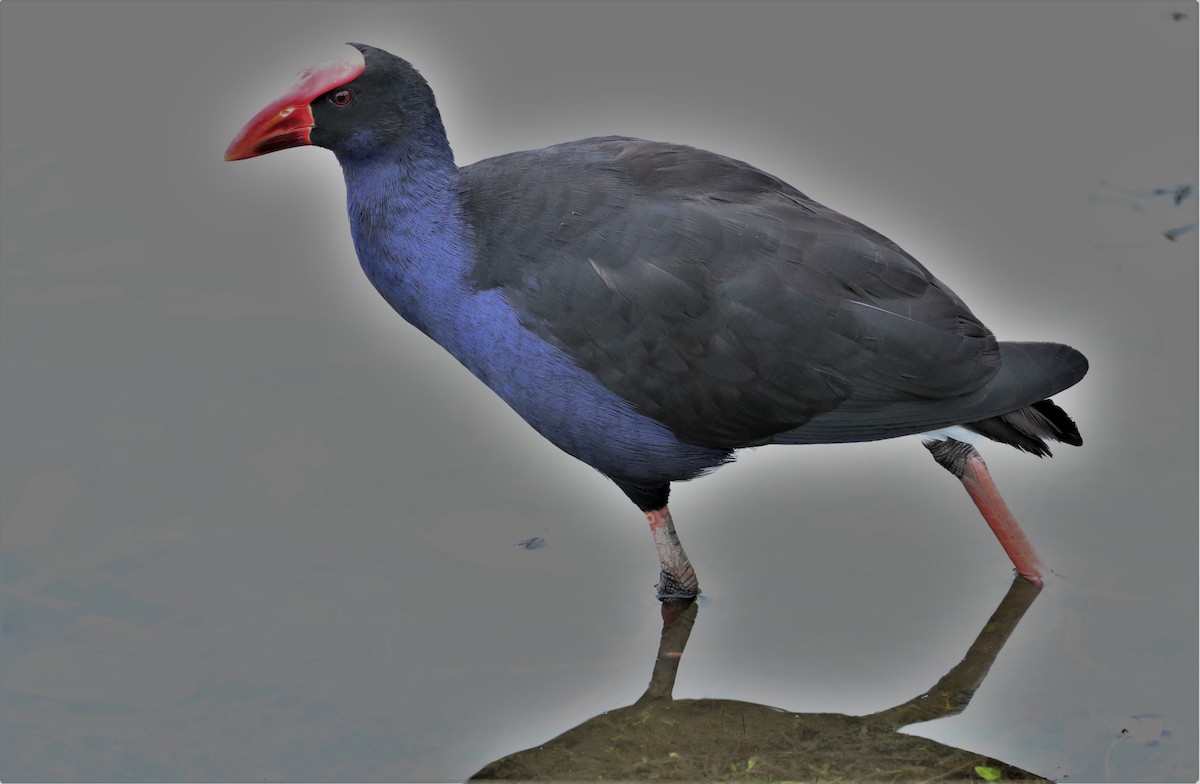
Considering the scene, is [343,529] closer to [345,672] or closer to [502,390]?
[345,672]

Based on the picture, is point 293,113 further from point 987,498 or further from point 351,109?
point 987,498

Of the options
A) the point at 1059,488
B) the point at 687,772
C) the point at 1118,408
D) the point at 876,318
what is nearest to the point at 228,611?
the point at 687,772

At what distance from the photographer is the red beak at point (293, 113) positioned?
4180 millimetres

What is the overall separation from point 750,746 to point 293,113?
2.06 metres

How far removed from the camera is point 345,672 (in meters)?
4.31

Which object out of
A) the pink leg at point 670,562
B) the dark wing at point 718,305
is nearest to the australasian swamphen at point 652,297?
the dark wing at point 718,305

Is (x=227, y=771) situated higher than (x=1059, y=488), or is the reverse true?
(x=1059, y=488)

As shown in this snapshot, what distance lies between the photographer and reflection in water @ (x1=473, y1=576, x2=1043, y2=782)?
3.96m

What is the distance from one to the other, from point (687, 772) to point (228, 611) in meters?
1.42

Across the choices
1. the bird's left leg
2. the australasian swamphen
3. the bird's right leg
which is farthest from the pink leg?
the bird's left leg

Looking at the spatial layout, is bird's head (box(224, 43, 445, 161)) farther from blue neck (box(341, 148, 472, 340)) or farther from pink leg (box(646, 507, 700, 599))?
pink leg (box(646, 507, 700, 599))

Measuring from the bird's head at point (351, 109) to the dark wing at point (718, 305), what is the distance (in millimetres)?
331

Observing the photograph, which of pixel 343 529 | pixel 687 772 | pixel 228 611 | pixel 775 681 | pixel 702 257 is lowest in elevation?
pixel 687 772

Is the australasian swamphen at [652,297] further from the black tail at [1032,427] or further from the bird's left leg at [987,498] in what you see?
the bird's left leg at [987,498]
